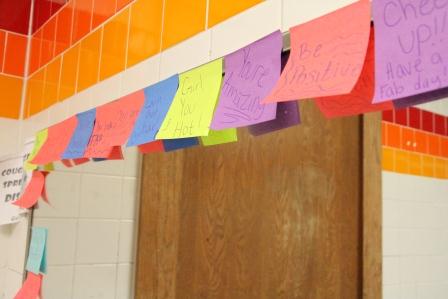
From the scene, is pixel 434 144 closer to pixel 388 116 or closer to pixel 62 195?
pixel 388 116

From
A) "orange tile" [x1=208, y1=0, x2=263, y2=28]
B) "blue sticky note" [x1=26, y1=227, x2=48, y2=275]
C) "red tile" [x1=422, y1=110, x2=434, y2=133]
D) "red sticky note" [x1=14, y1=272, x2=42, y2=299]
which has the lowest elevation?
"red sticky note" [x1=14, y1=272, x2=42, y2=299]

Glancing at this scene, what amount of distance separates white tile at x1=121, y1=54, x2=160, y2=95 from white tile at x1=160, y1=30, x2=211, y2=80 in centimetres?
2

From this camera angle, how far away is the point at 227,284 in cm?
115

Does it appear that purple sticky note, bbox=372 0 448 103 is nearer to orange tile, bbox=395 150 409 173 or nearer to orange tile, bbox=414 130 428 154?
orange tile, bbox=414 130 428 154

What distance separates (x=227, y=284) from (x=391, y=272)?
0.43 meters

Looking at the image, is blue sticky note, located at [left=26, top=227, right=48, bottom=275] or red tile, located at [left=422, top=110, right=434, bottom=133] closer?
red tile, located at [left=422, top=110, right=434, bottom=133]

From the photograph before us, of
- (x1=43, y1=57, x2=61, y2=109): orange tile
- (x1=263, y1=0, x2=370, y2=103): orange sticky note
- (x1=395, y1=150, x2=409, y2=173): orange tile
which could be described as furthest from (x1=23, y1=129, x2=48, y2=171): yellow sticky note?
(x1=395, y1=150, x2=409, y2=173): orange tile

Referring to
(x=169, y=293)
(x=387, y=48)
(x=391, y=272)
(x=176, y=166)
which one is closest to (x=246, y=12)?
(x=387, y=48)

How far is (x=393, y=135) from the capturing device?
1206 millimetres

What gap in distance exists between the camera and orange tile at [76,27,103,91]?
3.22ft

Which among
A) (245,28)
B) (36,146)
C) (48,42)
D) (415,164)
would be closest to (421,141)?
(415,164)

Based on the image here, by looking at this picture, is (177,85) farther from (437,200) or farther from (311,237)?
(311,237)

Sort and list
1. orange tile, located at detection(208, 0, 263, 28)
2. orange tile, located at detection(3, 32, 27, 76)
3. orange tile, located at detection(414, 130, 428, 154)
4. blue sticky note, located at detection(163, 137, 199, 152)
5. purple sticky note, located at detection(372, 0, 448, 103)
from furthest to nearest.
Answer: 1. orange tile, located at detection(3, 32, 27, 76)
2. orange tile, located at detection(414, 130, 428, 154)
3. blue sticky note, located at detection(163, 137, 199, 152)
4. orange tile, located at detection(208, 0, 263, 28)
5. purple sticky note, located at detection(372, 0, 448, 103)

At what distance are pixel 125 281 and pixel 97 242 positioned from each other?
0.37ft
